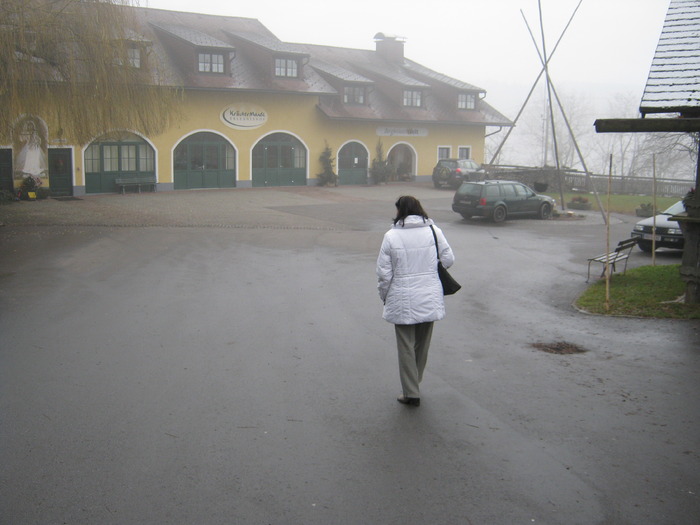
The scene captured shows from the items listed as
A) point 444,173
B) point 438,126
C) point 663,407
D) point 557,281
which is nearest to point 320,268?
point 557,281

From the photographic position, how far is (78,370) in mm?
7434

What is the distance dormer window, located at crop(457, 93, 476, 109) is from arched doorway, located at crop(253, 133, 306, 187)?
12.0 meters

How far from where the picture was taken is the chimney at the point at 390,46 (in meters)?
46.0

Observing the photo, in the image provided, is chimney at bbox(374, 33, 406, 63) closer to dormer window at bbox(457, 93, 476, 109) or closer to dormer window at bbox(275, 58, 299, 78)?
dormer window at bbox(457, 93, 476, 109)

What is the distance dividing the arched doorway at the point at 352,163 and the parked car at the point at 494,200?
1457cm

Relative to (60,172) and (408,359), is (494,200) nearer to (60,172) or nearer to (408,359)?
(60,172)

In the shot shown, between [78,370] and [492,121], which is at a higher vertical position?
[492,121]

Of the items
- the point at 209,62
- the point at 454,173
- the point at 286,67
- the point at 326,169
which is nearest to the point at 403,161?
the point at 454,173

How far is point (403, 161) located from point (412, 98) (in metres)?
3.92

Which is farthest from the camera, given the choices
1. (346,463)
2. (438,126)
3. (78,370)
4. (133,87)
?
(438,126)

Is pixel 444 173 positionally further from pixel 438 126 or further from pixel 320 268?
pixel 320 268

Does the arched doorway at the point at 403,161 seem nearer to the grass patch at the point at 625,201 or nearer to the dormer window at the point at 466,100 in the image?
the dormer window at the point at 466,100

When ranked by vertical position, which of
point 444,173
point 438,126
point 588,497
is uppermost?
point 438,126

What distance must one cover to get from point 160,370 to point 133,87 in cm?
1457
